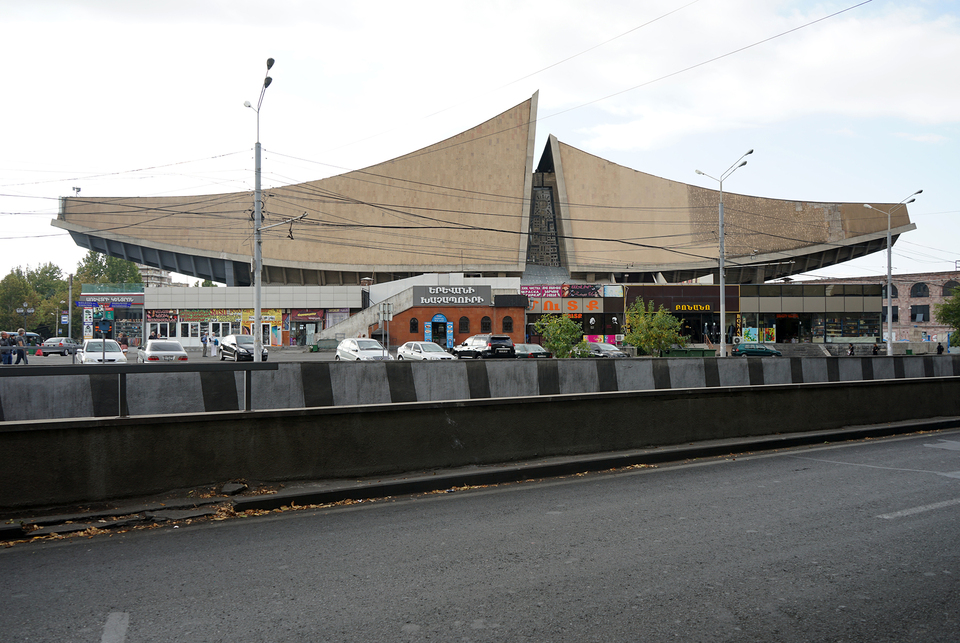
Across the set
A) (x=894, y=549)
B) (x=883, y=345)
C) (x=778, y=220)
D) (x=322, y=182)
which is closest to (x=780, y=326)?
(x=883, y=345)

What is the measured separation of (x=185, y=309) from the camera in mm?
57500

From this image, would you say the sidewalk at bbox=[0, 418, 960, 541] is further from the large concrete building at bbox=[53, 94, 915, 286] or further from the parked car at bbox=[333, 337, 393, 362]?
the large concrete building at bbox=[53, 94, 915, 286]

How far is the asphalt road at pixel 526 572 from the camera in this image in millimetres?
3678

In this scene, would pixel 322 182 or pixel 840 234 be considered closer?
pixel 322 182

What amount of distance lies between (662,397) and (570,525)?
452 centimetres

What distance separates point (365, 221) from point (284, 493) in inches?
2513

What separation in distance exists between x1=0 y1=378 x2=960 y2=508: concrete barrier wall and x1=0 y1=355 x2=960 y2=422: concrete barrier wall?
0.15ft

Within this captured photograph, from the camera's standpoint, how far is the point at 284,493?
6.62 metres

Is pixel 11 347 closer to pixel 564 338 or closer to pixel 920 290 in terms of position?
pixel 564 338

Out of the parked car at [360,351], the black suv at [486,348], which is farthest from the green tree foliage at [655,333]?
the parked car at [360,351]

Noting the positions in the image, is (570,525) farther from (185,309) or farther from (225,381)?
(185,309)

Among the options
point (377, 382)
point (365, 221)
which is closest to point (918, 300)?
point (365, 221)

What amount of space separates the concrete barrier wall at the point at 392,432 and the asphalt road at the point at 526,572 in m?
0.77

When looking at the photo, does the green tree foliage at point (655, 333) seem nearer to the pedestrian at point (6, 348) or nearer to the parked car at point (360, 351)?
the parked car at point (360, 351)
